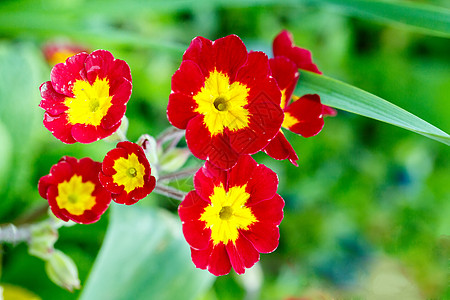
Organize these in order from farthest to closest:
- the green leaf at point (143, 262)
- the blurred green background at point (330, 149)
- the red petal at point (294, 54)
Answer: the blurred green background at point (330, 149) → the green leaf at point (143, 262) → the red petal at point (294, 54)

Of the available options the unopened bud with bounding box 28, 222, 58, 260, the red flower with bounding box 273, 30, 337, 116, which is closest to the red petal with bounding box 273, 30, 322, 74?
the red flower with bounding box 273, 30, 337, 116

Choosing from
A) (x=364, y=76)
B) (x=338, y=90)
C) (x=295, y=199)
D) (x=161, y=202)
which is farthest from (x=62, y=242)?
(x=364, y=76)

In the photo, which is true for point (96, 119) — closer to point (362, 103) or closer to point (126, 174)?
point (126, 174)

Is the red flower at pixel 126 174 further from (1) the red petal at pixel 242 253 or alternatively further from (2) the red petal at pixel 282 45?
(2) the red petal at pixel 282 45

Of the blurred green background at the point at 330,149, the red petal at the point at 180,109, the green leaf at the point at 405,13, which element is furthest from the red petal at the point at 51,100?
the blurred green background at the point at 330,149

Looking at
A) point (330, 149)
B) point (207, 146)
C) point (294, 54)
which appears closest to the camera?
point (207, 146)

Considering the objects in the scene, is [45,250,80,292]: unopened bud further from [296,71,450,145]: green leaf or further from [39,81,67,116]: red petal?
[296,71,450,145]: green leaf

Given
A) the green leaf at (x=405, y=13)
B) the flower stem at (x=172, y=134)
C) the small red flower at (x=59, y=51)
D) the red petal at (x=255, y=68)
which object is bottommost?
the flower stem at (x=172, y=134)

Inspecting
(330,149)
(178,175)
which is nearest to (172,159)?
(178,175)
